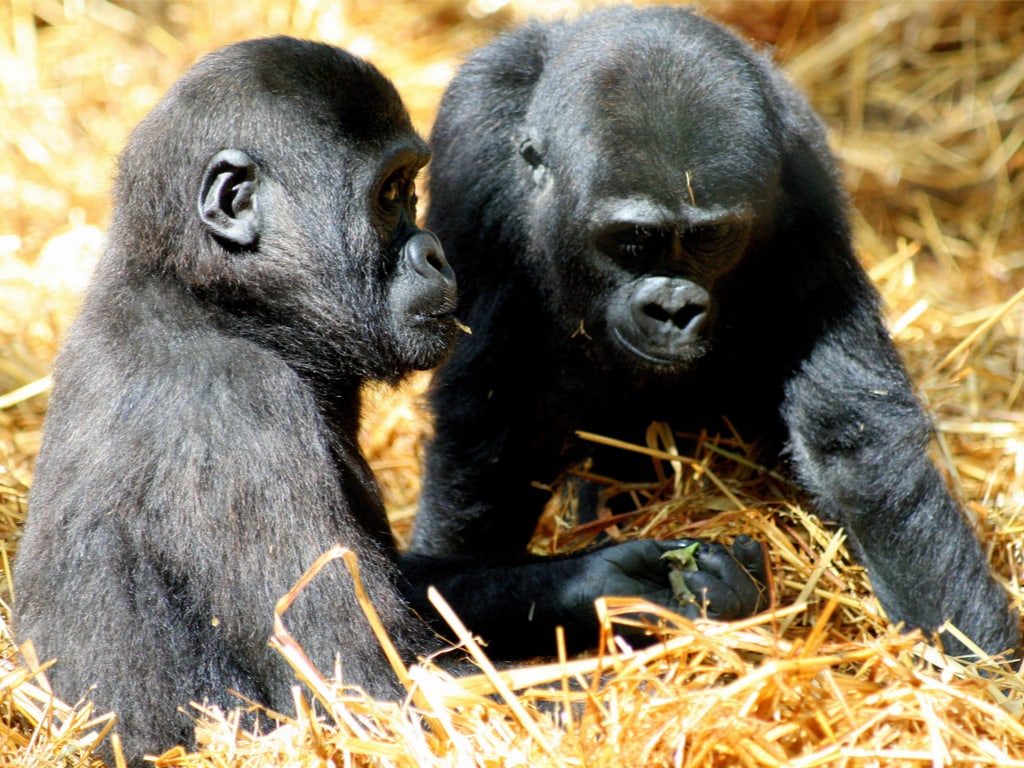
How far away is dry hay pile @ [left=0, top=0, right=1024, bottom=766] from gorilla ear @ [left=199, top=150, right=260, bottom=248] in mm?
1192

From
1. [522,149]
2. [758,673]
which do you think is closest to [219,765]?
[758,673]

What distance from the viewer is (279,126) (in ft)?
11.4

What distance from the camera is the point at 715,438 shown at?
15.7 ft

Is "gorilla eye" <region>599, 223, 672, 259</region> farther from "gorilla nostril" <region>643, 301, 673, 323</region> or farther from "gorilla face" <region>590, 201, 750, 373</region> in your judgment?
"gorilla nostril" <region>643, 301, 673, 323</region>

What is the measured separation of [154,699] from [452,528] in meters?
1.89

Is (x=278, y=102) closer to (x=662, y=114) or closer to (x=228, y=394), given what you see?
(x=228, y=394)

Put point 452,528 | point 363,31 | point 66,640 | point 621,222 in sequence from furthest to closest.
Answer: point 363,31 → point 452,528 → point 621,222 → point 66,640

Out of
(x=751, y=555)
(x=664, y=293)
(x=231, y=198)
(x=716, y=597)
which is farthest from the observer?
(x=664, y=293)

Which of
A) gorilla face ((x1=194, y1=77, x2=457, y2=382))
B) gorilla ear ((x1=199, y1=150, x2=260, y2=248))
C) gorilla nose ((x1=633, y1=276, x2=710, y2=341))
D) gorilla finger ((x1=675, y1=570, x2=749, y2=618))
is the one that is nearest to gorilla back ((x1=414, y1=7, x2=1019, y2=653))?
gorilla nose ((x1=633, y1=276, x2=710, y2=341))

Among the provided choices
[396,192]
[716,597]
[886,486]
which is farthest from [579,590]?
[396,192]

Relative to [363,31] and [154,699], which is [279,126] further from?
[363,31]

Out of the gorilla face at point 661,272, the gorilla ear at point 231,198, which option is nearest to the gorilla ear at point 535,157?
the gorilla face at point 661,272

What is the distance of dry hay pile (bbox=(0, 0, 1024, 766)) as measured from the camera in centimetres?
301

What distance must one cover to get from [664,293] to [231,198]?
162 centimetres
